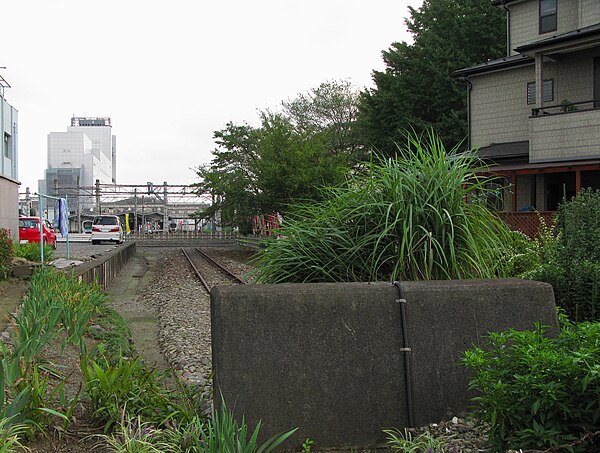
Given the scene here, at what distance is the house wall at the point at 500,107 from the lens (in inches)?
944

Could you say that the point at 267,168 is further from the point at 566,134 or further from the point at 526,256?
the point at 526,256

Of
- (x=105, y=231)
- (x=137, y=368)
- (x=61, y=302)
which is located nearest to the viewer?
(x=137, y=368)

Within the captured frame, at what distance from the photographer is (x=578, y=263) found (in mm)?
A: 6051

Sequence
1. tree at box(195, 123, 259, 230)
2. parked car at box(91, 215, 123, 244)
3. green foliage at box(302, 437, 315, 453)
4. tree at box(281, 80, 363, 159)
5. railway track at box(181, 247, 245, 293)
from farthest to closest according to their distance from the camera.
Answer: tree at box(281, 80, 363, 159)
parked car at box(91, 215, 123, 244)
tree at box(195, 123, 259, 230)
railway track at box(181, 247, 245, 293)
green foliage at box(302, 437, 315, 453)

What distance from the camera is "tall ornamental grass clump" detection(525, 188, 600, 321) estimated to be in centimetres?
588

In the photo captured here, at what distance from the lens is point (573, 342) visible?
3582 millimetres

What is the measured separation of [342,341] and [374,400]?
465 millimetres

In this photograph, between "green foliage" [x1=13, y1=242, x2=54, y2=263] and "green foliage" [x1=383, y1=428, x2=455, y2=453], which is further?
"green foliage" [x1=13, y1=242, x2=54, y2=263]

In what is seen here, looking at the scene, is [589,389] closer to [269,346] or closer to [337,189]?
[269,346]

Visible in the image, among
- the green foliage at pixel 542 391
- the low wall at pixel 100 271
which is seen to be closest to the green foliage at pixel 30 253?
the low wall at pixel 100 271

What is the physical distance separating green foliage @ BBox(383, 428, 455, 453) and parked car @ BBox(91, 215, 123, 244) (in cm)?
4063

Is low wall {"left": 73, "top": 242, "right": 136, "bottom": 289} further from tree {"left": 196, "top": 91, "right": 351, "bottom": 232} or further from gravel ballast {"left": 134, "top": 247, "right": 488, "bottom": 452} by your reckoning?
tree {"left": 196, "top": 91, "right": 351, "bottom": 232}

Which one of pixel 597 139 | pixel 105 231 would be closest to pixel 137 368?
pixel 597 139

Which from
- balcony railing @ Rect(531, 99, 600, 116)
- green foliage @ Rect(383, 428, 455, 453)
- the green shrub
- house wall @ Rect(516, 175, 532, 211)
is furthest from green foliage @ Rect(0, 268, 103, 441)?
house wall @ Rect(516, 175, 532, 211)
